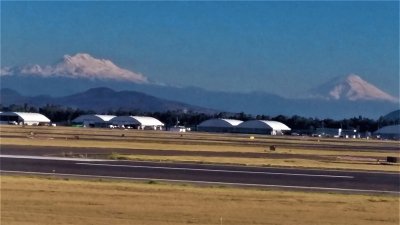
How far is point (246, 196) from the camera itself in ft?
83.7

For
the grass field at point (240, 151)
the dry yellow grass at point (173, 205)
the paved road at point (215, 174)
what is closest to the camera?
the dry yellow grass at point (173, 205)

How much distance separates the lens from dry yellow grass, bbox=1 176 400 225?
61.1 ft

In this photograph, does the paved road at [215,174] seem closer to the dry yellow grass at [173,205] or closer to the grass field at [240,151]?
the dry yellow grass at [173,205]

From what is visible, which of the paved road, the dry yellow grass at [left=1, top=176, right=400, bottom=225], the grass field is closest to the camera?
the dry yellow grass at [left=1, top=176, right=400, bottom=225]

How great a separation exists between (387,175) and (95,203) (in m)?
24.1

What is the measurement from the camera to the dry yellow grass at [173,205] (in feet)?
61.1

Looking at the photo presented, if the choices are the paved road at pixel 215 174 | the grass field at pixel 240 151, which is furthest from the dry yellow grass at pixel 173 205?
the grass field at pixel 240 151

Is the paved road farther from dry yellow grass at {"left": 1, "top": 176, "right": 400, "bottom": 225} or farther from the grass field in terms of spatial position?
the grass field

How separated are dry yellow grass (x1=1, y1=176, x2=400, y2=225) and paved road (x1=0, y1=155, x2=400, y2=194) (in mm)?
4051

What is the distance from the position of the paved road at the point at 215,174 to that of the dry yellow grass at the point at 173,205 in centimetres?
405

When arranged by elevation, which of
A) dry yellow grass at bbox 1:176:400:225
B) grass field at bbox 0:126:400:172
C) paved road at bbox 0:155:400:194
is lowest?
dry yellow grass at bbox 1:176:400:225

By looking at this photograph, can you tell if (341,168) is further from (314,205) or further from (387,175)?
(314,205)

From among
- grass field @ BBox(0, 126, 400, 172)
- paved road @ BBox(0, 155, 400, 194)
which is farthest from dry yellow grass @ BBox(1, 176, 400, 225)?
grass field @ BBox(0, 126, 400, 172)

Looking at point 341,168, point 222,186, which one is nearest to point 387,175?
point 341,168
